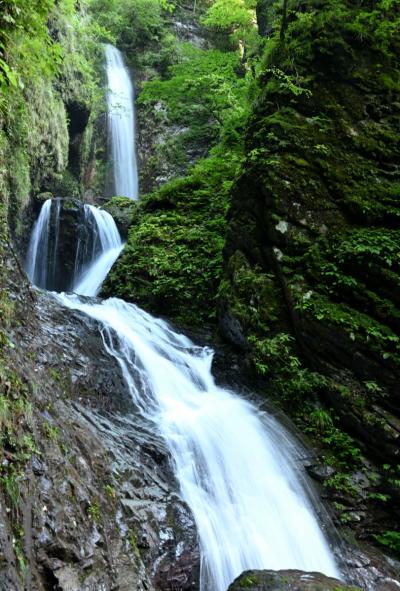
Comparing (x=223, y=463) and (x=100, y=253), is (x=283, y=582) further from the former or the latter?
(x=100, y=253)

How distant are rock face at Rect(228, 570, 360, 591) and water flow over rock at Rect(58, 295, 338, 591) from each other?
0.50 m

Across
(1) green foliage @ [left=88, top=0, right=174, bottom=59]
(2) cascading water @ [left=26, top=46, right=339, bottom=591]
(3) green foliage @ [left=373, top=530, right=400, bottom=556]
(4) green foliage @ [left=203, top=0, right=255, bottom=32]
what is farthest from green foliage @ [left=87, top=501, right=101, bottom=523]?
(1) green foliage @ [left=88, top=0, right=174, bottom=59]

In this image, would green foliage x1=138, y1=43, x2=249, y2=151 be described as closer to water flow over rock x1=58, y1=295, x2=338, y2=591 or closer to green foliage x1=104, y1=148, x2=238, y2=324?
green foliage x1=104, y1=148, x2=238, y2=324

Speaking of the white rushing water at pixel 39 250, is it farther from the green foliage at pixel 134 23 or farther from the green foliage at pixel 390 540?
the green foliage at pixel 134 23

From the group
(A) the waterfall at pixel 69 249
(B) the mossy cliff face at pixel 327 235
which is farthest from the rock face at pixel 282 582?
(A) the waterfall at pixel 69 249

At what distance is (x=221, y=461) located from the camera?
5.71 m

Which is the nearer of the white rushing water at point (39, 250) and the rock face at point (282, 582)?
the rock face at point (282, 582)

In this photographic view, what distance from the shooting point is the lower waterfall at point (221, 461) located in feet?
15.8

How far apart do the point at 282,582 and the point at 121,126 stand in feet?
65.7

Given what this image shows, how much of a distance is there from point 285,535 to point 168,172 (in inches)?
627

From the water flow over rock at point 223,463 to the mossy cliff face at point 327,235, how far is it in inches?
29.2

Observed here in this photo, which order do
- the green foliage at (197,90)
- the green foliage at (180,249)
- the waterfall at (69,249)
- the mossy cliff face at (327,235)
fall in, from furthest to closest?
1. the green foliage at (197,90)
2. the waterfall at (69,249)
3. the green foliage at (180,249)
4. the mossy cliff face at (327,235)

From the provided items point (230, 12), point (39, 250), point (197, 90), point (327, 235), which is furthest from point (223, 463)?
point (230, 12)

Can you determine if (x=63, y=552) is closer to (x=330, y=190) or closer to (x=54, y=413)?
(x=54, y=413)
